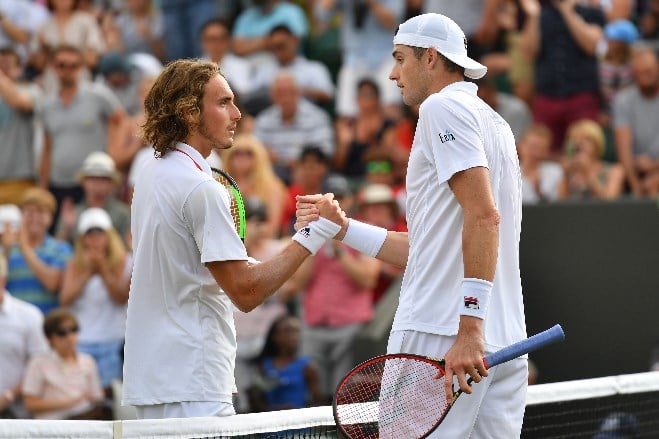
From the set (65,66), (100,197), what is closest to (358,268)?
(100,197)

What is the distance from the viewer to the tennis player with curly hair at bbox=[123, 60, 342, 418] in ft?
15.1

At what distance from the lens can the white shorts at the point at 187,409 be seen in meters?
4.67

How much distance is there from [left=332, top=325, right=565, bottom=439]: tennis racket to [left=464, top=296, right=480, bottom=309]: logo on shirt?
187 millimetres

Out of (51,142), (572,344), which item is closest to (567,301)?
(572,344)

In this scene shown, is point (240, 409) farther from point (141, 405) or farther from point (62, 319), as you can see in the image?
point (141, 405)

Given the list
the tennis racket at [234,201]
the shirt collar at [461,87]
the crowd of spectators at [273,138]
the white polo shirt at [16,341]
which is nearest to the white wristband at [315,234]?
the tennis racket at [234,201]

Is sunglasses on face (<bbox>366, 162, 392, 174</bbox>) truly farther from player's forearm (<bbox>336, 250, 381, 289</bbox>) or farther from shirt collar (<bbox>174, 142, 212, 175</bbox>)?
shirt collar (<bbox>174, 142, 212, 175</bbox>)

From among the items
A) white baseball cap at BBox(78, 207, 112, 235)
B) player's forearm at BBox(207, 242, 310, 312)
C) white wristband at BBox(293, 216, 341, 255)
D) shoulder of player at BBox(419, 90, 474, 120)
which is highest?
white baseball cap at BBox(78, 207, 112, 235)

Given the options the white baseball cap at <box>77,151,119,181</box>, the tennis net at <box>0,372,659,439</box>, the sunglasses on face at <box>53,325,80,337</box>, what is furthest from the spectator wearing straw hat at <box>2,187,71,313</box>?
the tennis net at <box>0,372,659,439</box>

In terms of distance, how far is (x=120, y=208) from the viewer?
1080 centimetres

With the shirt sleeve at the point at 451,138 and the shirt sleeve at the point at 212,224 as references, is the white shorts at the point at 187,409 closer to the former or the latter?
the shirt sleeve at the point at 212,224

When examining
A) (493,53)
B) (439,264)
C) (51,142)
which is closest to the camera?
(439,264)

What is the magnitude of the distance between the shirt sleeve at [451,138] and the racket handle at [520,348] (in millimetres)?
613

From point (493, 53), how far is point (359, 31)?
1.37 meters
